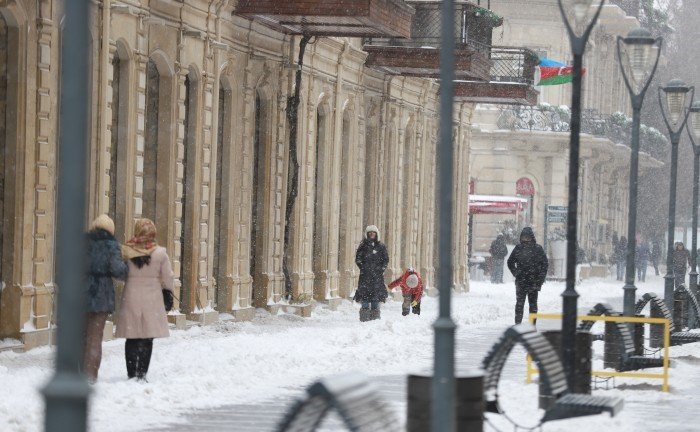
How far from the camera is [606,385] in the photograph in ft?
56.6

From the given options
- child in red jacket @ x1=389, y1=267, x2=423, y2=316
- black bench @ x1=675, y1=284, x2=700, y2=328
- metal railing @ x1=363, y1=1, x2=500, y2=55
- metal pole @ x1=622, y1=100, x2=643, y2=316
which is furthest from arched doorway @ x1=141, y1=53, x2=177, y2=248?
metal railing @ x1=363, y1=1, x2=500, y2=55

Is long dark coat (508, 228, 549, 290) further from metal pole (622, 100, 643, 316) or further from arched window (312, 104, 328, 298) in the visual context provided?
arched window (312, 104, 328, 298)

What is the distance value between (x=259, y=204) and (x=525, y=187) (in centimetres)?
3129

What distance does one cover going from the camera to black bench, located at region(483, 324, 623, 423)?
38.9ft

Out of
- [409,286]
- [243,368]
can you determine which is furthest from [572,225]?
[409,286]

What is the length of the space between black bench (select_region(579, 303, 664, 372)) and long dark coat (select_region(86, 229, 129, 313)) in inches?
179

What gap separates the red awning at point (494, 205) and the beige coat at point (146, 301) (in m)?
39.2

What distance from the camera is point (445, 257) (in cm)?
955

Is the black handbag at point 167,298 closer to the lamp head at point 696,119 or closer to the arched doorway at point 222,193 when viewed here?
the arched doorway at point 222,193

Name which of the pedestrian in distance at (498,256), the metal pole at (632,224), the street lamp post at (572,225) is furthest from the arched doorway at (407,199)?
the street lamp post at (572,225)

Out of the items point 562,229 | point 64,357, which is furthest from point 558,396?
point 562,229

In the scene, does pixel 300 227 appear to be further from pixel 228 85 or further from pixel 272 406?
pixel 272 406

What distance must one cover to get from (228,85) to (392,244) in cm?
1248

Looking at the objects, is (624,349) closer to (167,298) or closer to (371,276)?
(167,298)
